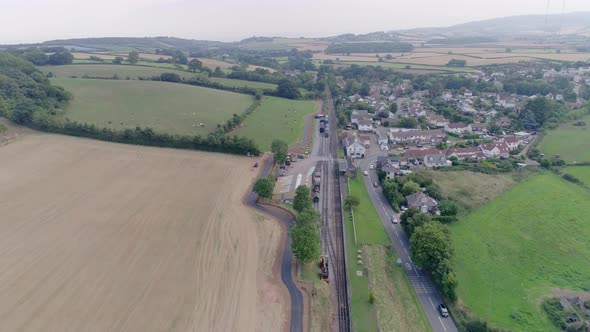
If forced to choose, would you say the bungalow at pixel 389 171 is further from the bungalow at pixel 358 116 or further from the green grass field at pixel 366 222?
the bungalow at pixel 358 116

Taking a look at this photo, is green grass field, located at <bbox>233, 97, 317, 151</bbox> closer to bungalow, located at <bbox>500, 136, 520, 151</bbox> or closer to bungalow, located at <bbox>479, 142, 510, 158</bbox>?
bungalow, located at <bbox>479, 142, 510, 158</bbox>

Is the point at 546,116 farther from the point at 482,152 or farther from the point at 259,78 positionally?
the point at 259,78

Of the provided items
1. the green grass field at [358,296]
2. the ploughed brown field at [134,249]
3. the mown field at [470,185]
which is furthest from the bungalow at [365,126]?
the green grass field at [358,296]

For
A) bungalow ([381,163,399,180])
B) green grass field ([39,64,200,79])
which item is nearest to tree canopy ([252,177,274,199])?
bungalow ([381,163,399,180])

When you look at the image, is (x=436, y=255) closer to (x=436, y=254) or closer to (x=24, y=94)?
(x=436, y=254)

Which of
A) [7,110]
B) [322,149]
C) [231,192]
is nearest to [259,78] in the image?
[322,149]

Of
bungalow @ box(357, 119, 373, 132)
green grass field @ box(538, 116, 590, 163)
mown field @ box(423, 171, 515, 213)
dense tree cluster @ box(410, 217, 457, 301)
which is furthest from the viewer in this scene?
bungalow @ box(357, 119, 373, 132)
